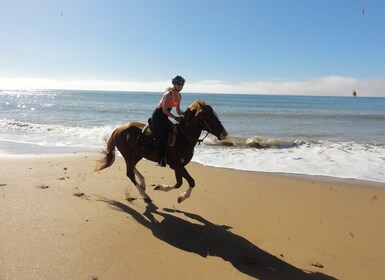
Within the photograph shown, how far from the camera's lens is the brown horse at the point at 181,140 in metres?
6.05

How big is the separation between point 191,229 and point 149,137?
6.77 feet

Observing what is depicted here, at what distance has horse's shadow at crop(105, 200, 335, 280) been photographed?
4238 millimetres

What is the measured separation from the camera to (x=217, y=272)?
4.16m

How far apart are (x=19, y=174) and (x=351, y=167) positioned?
9408 mm

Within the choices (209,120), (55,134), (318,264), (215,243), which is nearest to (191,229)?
(215,243)

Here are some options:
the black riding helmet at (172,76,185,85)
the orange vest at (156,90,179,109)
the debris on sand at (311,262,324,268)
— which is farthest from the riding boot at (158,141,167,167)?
Answer: the debris on sand at (311,262,324,268)

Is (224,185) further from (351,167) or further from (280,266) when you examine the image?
(351,167)

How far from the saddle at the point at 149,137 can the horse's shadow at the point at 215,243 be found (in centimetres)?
122

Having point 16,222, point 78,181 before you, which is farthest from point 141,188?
point 16,222

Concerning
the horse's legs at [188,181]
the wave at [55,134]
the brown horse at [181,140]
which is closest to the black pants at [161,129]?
the brown horse at [181,140]

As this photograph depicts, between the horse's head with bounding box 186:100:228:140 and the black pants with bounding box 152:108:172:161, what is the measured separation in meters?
0.66

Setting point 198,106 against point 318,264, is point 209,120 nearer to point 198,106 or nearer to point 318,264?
point 198,106

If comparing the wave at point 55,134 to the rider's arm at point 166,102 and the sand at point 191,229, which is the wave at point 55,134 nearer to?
the sand at point 191,229

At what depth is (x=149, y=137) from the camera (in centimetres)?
671
